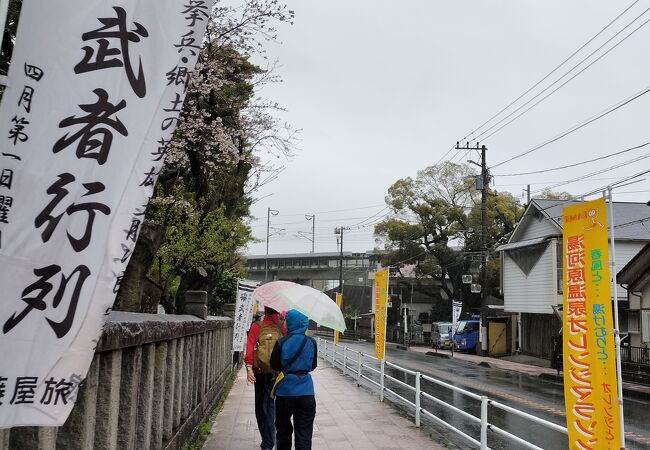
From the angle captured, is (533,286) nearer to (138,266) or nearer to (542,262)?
(542,262)

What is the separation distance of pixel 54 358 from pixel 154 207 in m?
12.4

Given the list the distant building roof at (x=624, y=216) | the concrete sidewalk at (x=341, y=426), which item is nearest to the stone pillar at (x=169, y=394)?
the concrete sidewalk at (x=341, y=426)

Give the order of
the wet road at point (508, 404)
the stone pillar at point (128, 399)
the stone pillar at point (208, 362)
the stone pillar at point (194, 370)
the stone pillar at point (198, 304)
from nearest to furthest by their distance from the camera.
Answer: the stone pillar at point (128, 399), the stone pillar at point (194, 370), the stone pillar at point (198, 304), the stone pillar at point (208, 362), the wet road at point (508, 404)

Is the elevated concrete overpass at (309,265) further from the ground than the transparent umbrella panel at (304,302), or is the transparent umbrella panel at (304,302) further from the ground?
the elevated concrete overpass at (309,265)

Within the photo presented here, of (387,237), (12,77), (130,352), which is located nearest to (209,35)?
(130,352)

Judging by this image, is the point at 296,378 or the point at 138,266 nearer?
the point at 138,266

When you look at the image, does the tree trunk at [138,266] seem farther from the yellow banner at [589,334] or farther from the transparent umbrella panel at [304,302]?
the yellow banner at [589,334]

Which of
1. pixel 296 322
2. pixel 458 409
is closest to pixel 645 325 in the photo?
pixel 458 409

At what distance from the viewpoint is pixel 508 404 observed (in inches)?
592

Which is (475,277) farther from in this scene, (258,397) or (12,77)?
(12,77)

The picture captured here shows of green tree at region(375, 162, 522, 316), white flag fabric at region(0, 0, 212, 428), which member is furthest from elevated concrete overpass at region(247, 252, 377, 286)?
white flag fabric at region(0, 0, 212, 428)

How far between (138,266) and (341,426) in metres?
6.05

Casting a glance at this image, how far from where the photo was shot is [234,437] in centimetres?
896

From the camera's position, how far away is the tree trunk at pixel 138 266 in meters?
5.37
